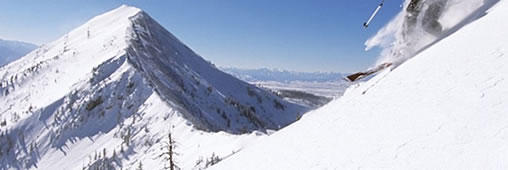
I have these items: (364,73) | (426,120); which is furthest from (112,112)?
Answer: (426,120)

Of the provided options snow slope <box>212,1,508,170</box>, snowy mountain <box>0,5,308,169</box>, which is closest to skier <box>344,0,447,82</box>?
snow slope <box>212,1,508,170</box>

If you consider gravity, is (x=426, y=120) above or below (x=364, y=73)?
below

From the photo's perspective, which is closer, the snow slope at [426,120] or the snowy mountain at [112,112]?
the snow slope at [426,120]

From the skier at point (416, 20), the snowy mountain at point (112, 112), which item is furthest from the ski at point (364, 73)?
the snowy mountain at point (112, 112)

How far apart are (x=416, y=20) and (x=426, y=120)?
31.6 feet

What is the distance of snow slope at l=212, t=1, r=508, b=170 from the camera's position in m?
6.53

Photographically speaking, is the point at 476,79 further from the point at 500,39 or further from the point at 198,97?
the point at 198,97

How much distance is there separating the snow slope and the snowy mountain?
58.4 feet

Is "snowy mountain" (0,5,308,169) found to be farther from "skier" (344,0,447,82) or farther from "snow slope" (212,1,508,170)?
"snow slope" (212,1,508,170)

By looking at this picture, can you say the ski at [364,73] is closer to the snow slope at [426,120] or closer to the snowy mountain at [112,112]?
the snow slope at [426,120]

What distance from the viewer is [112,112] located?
62594 mm

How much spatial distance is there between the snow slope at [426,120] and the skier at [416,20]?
10.8 ft

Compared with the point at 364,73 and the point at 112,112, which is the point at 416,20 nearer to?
the point at 364,73

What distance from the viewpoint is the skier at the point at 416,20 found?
15652mm
